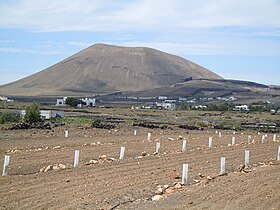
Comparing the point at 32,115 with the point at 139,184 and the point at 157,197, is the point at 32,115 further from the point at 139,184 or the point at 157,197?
the point at 157,197

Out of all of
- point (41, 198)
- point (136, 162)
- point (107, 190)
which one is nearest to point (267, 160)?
point (136, 162)

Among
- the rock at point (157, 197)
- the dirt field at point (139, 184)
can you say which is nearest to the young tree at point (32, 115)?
the dirt field at point (139, 184)

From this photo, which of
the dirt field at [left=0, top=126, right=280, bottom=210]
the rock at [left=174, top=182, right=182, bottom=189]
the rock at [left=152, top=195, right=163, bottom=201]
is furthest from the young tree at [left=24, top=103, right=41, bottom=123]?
the rock at [left=152, top=195, right=163, bottom=201]

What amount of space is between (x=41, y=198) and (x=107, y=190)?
194 cm

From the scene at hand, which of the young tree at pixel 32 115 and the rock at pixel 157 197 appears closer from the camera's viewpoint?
the rock at pixel 157 197

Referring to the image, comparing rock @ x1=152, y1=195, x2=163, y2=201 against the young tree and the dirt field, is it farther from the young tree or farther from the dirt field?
the young tree

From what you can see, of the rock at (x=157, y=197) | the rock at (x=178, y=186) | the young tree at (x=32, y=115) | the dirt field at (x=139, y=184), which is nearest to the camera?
the dirt field at (x=139, y=184)

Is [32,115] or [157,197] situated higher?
[32,115]

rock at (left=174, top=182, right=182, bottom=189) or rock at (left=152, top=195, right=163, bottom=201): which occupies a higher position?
rock at (left=174, top=182, right=182, bottom=189)

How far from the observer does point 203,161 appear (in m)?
23.5

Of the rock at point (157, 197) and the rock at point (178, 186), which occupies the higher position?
the rock at point (178, 186)

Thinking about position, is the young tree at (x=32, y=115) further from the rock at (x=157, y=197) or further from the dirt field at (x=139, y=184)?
the rock at (x=157, y=197)

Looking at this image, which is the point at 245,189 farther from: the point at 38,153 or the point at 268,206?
the point at 38,153

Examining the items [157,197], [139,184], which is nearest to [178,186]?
[139,184]
